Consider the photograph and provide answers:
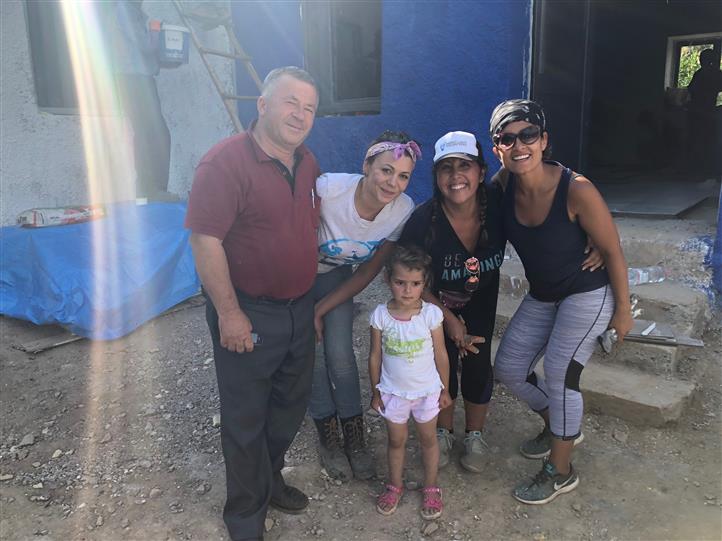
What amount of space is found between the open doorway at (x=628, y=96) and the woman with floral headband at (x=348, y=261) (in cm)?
265

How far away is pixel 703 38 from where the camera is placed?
472 inches

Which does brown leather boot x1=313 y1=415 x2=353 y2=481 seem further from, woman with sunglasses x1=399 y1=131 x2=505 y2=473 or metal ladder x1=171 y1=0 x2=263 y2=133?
metal ladder x1=171 y1=0 x2=263 y2=133

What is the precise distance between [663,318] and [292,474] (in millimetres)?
2414

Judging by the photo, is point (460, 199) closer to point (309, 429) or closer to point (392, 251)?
point (392, 251)

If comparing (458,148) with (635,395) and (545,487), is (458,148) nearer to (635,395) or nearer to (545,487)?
(545,487)

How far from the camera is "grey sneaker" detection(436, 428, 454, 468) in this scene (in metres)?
2.77

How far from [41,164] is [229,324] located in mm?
4724

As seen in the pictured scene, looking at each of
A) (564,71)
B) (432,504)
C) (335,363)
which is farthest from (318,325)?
(564,71)

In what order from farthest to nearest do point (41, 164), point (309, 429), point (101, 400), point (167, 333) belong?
point (41, 164), point (167, 333), point (101, 400), point (309, 429)

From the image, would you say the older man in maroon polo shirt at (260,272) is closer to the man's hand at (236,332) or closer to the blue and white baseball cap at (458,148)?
the man's hand at (236,332)

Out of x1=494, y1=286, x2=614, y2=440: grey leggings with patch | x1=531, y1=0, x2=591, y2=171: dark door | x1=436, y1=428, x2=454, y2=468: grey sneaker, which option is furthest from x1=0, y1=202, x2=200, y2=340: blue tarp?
x1=531, y1=0, x2=591, y2=171: dark door

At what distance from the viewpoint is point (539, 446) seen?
2.83 meters

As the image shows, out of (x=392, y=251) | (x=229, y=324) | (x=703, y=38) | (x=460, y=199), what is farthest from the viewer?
(x=703, y=38)

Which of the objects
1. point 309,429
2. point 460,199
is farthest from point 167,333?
point 460,199
